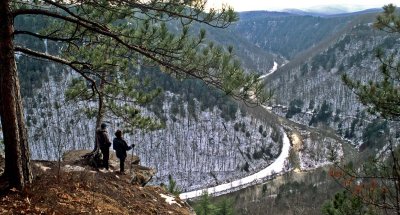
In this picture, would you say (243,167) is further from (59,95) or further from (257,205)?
(59,95)

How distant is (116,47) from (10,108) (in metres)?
3.60

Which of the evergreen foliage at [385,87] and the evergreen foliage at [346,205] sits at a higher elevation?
the evergreen foliage at [385,87]

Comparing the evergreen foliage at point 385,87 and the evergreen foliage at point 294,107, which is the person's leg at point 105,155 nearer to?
the evergreen foliage at point 385,87

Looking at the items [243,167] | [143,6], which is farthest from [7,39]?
[243,167]

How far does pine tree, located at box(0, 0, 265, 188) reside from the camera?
23.5ft

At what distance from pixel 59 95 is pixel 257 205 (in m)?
67.3

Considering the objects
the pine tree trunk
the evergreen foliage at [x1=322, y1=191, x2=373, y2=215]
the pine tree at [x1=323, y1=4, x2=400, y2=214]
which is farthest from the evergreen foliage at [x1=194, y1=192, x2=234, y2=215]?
the pine tree trunk

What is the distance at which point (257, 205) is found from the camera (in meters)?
77.0

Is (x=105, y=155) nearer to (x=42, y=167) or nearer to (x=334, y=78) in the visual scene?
(x=42, y=167)

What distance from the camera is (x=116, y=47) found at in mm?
10109

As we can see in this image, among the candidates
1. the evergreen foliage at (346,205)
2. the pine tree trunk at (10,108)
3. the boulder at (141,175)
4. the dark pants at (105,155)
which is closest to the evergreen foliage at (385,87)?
the evergreen foliage at (346,205)

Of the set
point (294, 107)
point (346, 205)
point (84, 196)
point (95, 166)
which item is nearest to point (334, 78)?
point (294, 107)

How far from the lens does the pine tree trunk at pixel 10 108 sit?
23.1ft

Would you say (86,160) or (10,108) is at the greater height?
(10,108)
